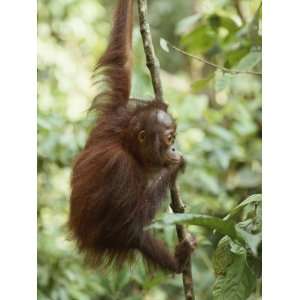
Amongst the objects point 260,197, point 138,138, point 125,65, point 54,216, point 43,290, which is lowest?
point 43,290

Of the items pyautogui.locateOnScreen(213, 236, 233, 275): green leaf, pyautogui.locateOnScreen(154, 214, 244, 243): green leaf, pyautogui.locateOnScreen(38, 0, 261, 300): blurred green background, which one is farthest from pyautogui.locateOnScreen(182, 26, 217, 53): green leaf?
pyautogui.locateOnScreen(154, 214, 244, 243): green leaf

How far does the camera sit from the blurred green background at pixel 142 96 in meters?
3.62

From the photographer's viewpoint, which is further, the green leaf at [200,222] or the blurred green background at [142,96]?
the blurred green background at [142,96]

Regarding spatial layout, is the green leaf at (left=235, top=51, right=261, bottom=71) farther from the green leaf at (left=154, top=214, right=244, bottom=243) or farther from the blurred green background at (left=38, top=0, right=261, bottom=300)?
the green leaf at (left=154, top=214, right=244, bottom=243)

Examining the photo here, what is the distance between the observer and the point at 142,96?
379 centimetres

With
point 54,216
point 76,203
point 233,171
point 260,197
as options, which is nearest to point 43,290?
point 54,216

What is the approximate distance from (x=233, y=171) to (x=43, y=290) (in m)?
1.71

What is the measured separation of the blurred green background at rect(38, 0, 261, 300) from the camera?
362 centimetres

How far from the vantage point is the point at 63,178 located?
4332mm

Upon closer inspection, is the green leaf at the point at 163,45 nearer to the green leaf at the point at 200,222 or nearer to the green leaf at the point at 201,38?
the green leaf at the point at 201,38

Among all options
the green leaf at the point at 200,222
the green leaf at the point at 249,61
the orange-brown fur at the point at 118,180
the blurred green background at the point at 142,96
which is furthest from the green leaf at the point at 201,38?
the green leaf at the point at 200,222

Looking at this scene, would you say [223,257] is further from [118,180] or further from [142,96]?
[142,96]

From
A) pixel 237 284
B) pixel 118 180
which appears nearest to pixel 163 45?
pixel 118 180
